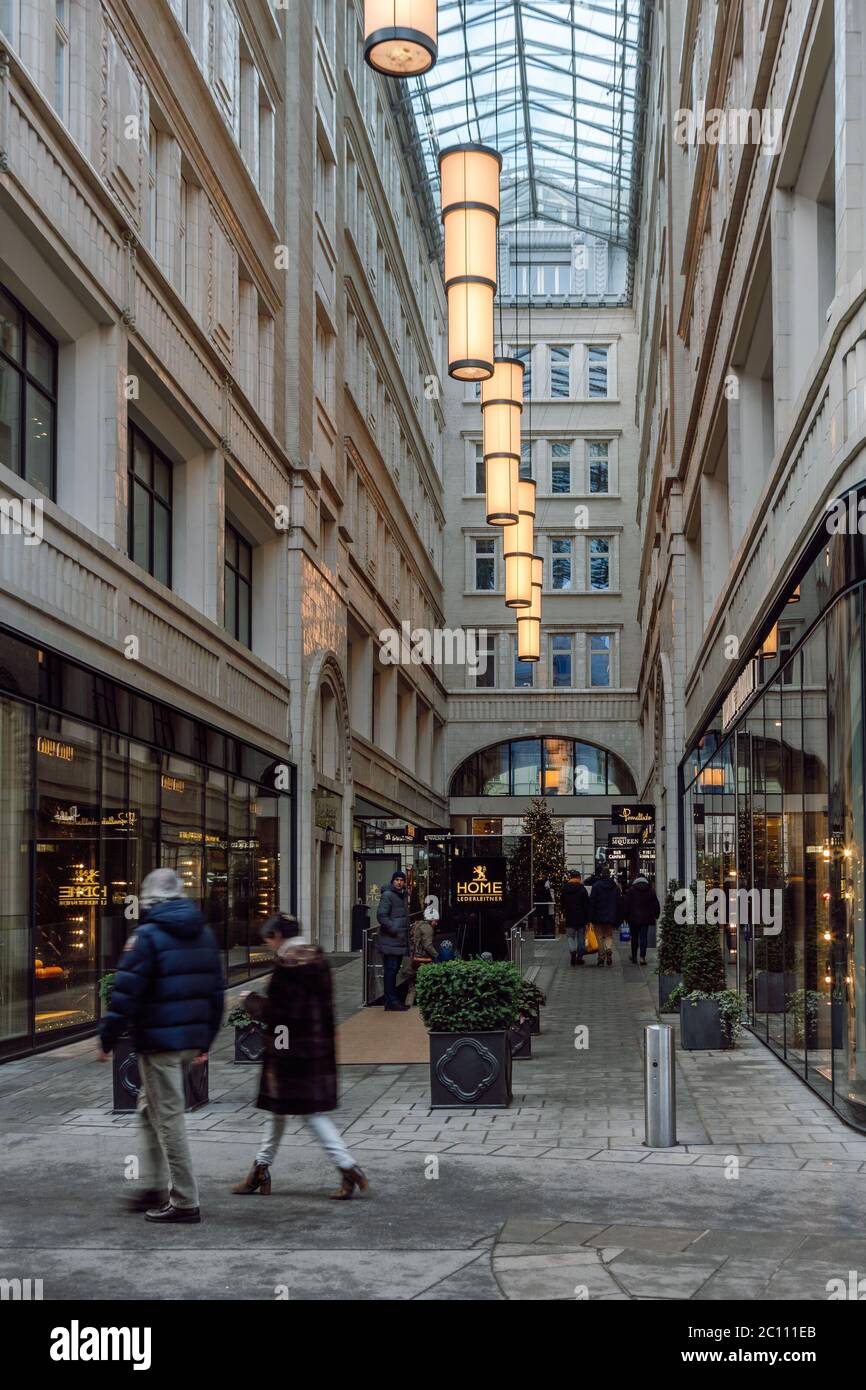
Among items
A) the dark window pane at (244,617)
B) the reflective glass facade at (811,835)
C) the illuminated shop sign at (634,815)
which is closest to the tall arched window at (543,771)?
the illuminated shop sign at (634,815)

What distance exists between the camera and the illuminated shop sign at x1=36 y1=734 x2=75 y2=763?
1588 cm

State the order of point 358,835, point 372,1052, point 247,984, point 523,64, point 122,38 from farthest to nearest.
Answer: point 523,64
point 358,835
point 247,984
point 122,38
point 372,1052

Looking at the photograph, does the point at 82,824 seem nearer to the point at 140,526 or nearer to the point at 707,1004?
the point at 140,526

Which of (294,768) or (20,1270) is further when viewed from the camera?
(294,768)

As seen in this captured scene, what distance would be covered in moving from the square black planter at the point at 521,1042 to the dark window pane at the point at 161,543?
432 inches

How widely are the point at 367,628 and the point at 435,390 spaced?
22013 mm

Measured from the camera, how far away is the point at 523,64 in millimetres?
49812

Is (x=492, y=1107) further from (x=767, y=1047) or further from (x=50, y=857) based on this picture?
(x=50, y=857)

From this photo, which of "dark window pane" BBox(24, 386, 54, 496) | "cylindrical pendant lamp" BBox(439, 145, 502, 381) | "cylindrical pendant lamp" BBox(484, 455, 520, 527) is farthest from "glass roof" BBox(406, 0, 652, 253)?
"dark window pane" BBox(24, 386, 54, 496)

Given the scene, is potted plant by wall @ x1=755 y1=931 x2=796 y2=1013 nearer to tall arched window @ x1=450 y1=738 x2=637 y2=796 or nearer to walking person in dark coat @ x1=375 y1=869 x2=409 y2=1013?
walking person in dark coat @ x1=375 y1=869 x2=409 y2=1013

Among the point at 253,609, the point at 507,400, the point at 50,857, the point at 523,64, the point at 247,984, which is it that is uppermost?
the point at 523,64

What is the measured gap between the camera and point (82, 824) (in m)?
17.2

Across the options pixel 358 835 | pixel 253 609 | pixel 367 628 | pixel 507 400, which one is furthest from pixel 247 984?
pixel 367 628

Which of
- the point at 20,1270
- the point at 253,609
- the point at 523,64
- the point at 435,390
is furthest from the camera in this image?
the point at 435,390
